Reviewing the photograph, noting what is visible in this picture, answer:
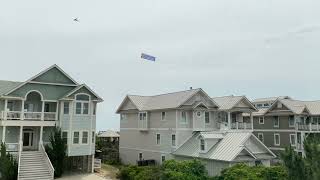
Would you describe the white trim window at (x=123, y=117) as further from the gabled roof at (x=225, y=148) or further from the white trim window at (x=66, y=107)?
the white trim window at (x=66, y=107)

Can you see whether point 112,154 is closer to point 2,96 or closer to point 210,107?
point 210,107

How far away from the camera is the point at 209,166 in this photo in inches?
1296

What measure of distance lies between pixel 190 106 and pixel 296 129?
17.5 m

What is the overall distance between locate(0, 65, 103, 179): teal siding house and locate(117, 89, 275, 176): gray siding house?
345 inches

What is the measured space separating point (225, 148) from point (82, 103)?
15.1 m

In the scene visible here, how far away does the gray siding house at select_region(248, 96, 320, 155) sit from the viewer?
154 ft

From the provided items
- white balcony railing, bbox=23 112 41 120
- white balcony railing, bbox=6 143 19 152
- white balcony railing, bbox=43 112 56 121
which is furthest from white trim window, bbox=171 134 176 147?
white balcony railing, bbox=6 143 19 152

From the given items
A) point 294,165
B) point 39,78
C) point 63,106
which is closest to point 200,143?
point 63,106

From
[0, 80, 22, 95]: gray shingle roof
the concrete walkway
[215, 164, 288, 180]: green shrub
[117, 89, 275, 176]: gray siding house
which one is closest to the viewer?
[215, 164, 288, 180]: green shrub

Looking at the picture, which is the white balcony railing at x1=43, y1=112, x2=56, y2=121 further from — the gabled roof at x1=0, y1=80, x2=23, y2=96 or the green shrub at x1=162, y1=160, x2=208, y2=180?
the green shrub at x1=162, y1=160, x2=208, y2=180

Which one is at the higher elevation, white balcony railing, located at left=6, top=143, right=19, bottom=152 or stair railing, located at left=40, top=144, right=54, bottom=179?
white balcony railing, located at left=6, top=143, right=19, bottom=152

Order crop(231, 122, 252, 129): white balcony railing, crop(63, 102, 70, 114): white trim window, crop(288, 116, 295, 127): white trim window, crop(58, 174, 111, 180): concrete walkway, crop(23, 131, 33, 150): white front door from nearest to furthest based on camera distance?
crop(58, 174, 111, 180): concrete walkway, crop(63, 102, 70, 114): white trim window, crop(23, 131, 33, 150): white front door, crop(231, 122, 252, 129): white balcony railing, crop(288, 116, 295, 127): white trim window

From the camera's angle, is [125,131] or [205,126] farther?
[125,131]

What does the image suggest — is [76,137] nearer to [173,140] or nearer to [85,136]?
[85,136]
